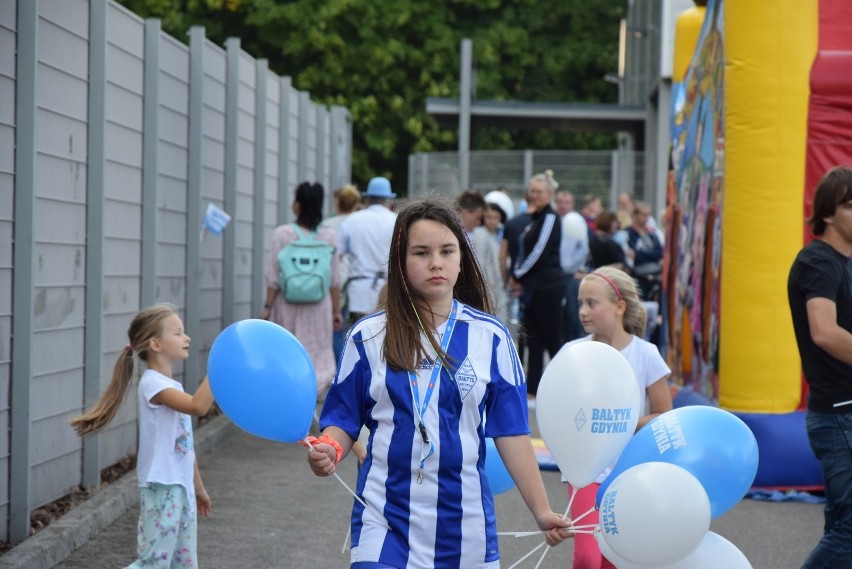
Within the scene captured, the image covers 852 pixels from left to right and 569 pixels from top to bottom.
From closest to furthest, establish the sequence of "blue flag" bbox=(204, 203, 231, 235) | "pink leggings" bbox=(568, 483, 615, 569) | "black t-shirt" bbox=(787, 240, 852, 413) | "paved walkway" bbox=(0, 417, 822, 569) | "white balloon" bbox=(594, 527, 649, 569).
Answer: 1. "white balloon" bbox=(594, 527, 649, 569)
2. "pink leggings" bbox=(568, 483, 615, 569)
3. "black t-shirt" bbox=(787, 240, 852, 413)
4. "paved walkway" bbox=(0, 417, 822, 569)
5. "blue flag" bbox=(204, 203, 231, 235)

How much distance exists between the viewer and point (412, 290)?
4.20 metres

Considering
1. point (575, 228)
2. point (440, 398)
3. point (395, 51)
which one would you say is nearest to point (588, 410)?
point (440, 398)

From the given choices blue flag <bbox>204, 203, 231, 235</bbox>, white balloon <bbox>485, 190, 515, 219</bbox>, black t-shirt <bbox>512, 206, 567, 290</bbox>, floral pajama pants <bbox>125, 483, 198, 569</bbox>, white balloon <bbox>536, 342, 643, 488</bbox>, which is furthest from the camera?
white balloon <bbox>485, 190, 515, 219</bbox>

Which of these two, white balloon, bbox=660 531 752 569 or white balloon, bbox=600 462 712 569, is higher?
white balloon, bbox=600 462 712 569

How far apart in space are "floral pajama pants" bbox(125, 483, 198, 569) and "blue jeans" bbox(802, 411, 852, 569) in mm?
2443

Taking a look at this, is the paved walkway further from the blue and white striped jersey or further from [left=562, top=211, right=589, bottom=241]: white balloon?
[left=562, top=211, right=589, bottom=241]: white balloon

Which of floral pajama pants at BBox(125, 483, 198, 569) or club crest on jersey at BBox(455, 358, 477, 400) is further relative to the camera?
floral pajama pants at BBox(125, 483, 198, 569)

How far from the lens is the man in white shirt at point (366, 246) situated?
11.9 metres

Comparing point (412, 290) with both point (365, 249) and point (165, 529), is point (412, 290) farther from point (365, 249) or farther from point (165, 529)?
point (365, 249)

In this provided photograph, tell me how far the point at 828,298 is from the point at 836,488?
726mm

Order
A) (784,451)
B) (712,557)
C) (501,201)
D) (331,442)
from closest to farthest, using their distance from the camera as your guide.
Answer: (331,442) → (712,557) → (784,451) → (501,201)

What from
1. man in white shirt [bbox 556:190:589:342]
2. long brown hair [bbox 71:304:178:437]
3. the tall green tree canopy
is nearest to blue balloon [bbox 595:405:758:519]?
long brown hair [bbox 71:304:178:437]

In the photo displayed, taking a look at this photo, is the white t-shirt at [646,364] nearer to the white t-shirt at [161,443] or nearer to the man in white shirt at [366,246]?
the white t-shirt at [161,443]

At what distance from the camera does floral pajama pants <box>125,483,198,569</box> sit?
5699 millimetres
